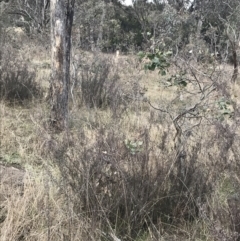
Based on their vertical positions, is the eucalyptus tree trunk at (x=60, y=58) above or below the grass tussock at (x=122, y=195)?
above

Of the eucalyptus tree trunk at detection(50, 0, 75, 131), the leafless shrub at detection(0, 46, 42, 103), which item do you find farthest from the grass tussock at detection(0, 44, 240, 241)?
the leafless shrub at detection(0, 46, 42, 103)

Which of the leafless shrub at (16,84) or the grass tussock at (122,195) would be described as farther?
the leafless shrub at (16,84)

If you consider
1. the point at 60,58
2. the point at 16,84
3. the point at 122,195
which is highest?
the point at 60,58

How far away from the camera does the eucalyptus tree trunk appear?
4.39 metres

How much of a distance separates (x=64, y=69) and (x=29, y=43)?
822 centimetres

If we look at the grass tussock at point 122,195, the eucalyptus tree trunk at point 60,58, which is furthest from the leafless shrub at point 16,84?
the grass tussock at point 122,195

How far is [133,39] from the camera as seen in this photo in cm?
2555

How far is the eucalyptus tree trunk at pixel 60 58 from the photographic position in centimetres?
439

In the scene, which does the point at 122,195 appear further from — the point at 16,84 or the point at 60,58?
the point at 16,84

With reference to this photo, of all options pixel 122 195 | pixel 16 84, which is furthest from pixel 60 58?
pixel 122 195

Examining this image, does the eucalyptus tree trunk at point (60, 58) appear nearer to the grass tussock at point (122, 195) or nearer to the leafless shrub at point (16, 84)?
the leafless shrub at point (16, 84)

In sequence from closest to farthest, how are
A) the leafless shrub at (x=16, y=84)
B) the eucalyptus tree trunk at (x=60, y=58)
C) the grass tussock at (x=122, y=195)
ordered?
the grass tussock at (x=122, y=195) < the eucalyptus tree trunk at (x=60, y=58) < the leafless shrub at (x=16, y=84)

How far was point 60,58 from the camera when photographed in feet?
14.9

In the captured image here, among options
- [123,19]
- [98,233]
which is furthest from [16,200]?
[123,19]
